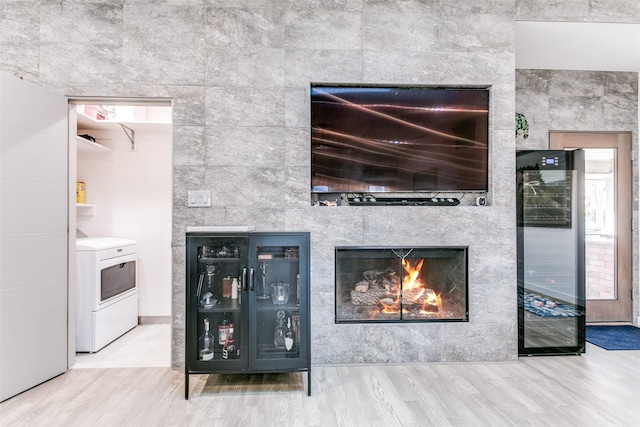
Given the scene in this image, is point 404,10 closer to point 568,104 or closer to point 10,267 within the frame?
point 568,104

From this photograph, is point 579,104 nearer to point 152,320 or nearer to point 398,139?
point 398,139

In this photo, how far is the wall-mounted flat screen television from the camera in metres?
2.71

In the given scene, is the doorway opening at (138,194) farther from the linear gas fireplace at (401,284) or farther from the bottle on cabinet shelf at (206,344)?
the linear gas fireplace at (401,284)

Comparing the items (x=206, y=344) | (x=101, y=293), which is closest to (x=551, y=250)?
(x=206, y=344)

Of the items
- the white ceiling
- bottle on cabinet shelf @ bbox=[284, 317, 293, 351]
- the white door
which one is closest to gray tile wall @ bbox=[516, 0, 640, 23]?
the white ceiling

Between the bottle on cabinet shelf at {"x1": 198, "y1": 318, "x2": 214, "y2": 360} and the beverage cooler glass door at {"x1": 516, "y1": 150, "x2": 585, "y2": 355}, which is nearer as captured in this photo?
the bottle on cabinet shelf at {"x1": 198, "y1": 318, "x2": 214, "y2": 360}

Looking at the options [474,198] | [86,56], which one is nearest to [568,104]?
[474,198]

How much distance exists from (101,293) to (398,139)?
2.79m

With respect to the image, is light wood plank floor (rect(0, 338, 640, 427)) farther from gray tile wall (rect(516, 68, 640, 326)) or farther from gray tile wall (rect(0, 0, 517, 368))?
gray tile wall (rect(516, 68, 640, 326))

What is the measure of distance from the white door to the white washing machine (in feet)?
1.10

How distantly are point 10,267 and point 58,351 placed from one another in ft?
2.34

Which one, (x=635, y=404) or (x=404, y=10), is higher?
(x=404, y=10)

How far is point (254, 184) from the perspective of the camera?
105 inches

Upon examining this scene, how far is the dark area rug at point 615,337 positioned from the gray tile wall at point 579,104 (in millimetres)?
360
